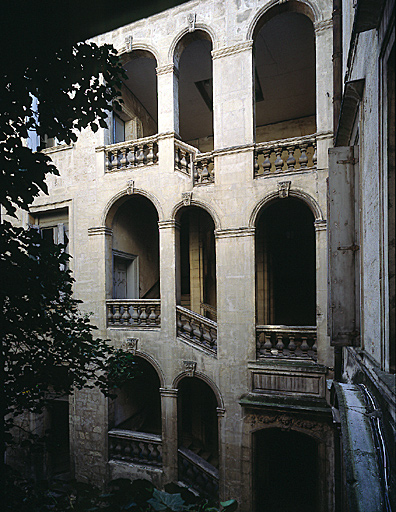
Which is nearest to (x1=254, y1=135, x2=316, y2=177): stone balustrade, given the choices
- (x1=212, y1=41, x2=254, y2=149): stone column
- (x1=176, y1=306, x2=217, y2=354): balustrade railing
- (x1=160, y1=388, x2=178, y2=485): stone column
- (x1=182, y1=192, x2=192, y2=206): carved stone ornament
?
(x1=212, y1=41, x2=254, y2=149): stone column

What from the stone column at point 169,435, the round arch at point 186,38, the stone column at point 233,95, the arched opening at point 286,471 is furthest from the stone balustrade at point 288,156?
the arched opening at point 286,471

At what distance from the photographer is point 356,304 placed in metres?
3.92

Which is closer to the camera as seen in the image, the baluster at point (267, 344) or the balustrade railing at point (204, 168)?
the baluster at point (267, 344)

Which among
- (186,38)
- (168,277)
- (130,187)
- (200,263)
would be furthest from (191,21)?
(200,263)

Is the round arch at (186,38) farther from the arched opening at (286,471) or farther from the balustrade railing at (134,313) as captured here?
the arched opening at (286,471)

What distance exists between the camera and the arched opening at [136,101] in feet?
32.8

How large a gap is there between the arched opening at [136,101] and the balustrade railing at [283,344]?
7103 millimetres

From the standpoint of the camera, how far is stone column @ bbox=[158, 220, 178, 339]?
830cm

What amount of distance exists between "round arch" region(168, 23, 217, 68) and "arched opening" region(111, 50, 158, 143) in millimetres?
1078

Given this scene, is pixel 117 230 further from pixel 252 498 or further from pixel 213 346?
pixel 252 498

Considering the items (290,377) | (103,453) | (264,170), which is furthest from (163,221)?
(103,453)

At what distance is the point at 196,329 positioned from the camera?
823 centimetres

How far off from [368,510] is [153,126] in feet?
43.1

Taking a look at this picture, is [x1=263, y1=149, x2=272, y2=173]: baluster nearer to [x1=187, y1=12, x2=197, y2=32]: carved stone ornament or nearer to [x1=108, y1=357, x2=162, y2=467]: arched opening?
[x1=187, y1=12, x2=197, y2=32]: carved stone ornament
